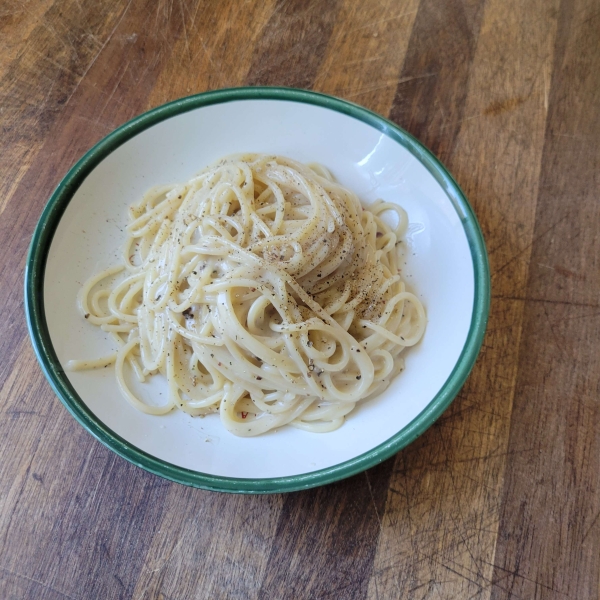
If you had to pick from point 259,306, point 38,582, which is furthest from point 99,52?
point 38,582

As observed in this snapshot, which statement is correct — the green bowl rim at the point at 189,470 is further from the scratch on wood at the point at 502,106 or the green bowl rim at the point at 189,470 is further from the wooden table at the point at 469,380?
the scratch on wood at the point at 502,106

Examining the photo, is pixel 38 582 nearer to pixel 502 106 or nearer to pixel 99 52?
pixel 99 52

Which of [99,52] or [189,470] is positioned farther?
[99,52]

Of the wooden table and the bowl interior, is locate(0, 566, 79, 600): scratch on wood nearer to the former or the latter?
the wooden table

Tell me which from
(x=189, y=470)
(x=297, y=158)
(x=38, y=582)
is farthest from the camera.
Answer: (x=297, y=158)

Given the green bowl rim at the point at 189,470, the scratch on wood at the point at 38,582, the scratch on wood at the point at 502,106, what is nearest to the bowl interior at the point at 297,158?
the green bowl rim at the point at 189,470

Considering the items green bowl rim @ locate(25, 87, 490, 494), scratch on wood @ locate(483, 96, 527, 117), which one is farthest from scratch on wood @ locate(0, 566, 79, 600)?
scratch on wood @ locate(483, 96, 527, 117)

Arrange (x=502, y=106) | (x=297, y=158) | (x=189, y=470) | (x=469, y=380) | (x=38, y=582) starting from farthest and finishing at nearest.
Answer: (x=502, y=106)
(x=297, y=158)
(x=469, y=380)
(x=38, y=582)
(x=189, y=470)
